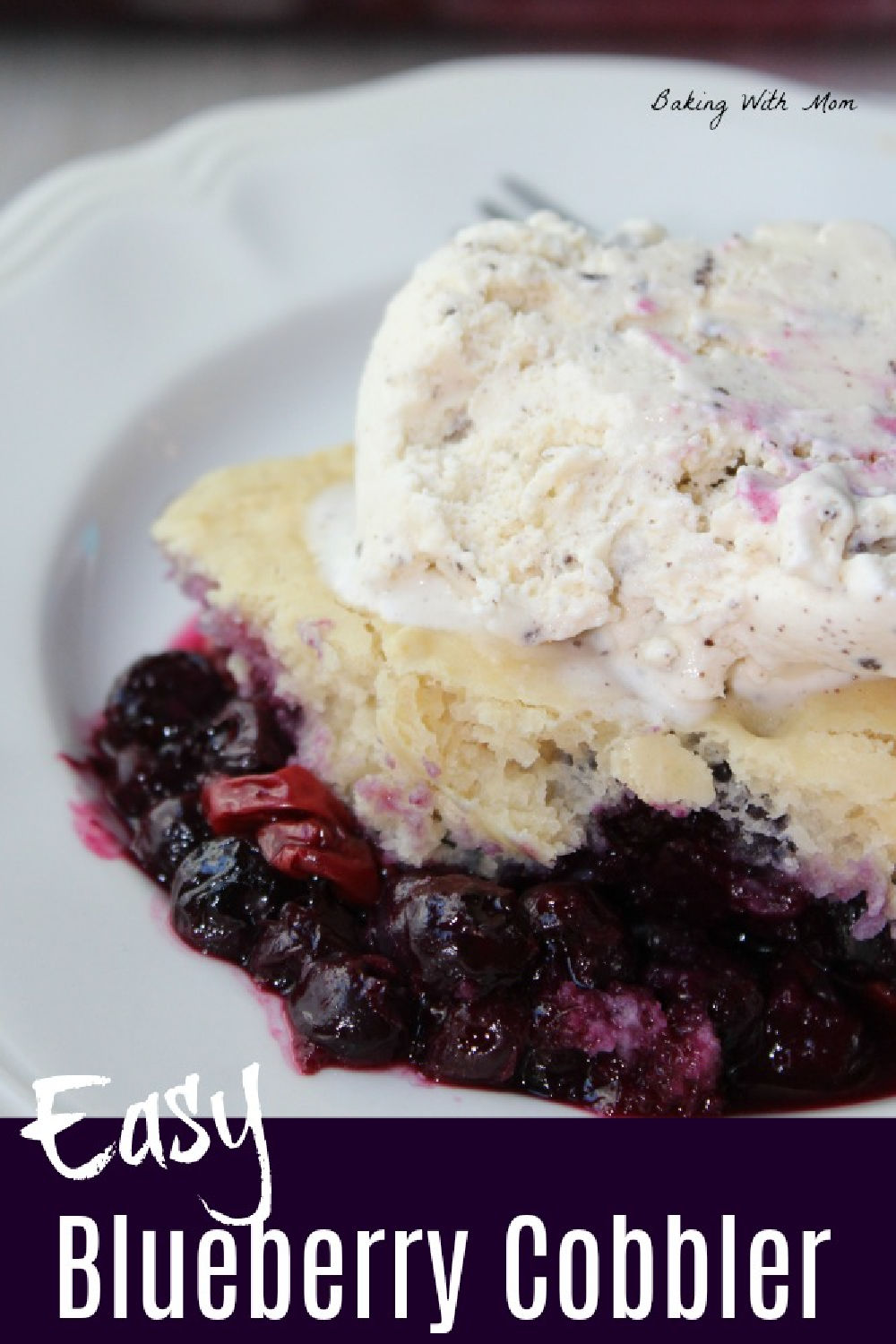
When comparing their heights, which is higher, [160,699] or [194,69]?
[194,69]

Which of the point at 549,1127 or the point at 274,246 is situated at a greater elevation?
the point at 274,246

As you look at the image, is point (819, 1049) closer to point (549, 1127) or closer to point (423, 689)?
point (549, 1127)

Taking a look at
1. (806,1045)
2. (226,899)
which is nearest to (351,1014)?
(226,899)

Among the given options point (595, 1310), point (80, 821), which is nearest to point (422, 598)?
point (80, 821)

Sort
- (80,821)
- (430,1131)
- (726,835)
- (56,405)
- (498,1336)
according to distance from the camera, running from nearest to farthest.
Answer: (498,1336)
(430,1131)
(726,835)
(80,821)
(56,405)

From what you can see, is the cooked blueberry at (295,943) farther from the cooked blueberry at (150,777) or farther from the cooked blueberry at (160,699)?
the cooked blueberry at (160,699)

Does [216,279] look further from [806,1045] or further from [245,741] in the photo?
[806,1045]

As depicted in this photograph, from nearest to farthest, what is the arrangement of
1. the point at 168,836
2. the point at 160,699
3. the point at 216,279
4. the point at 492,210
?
the point at 168,836 < the point at 160,699 < the point at 216,279 < the point at 492,210
